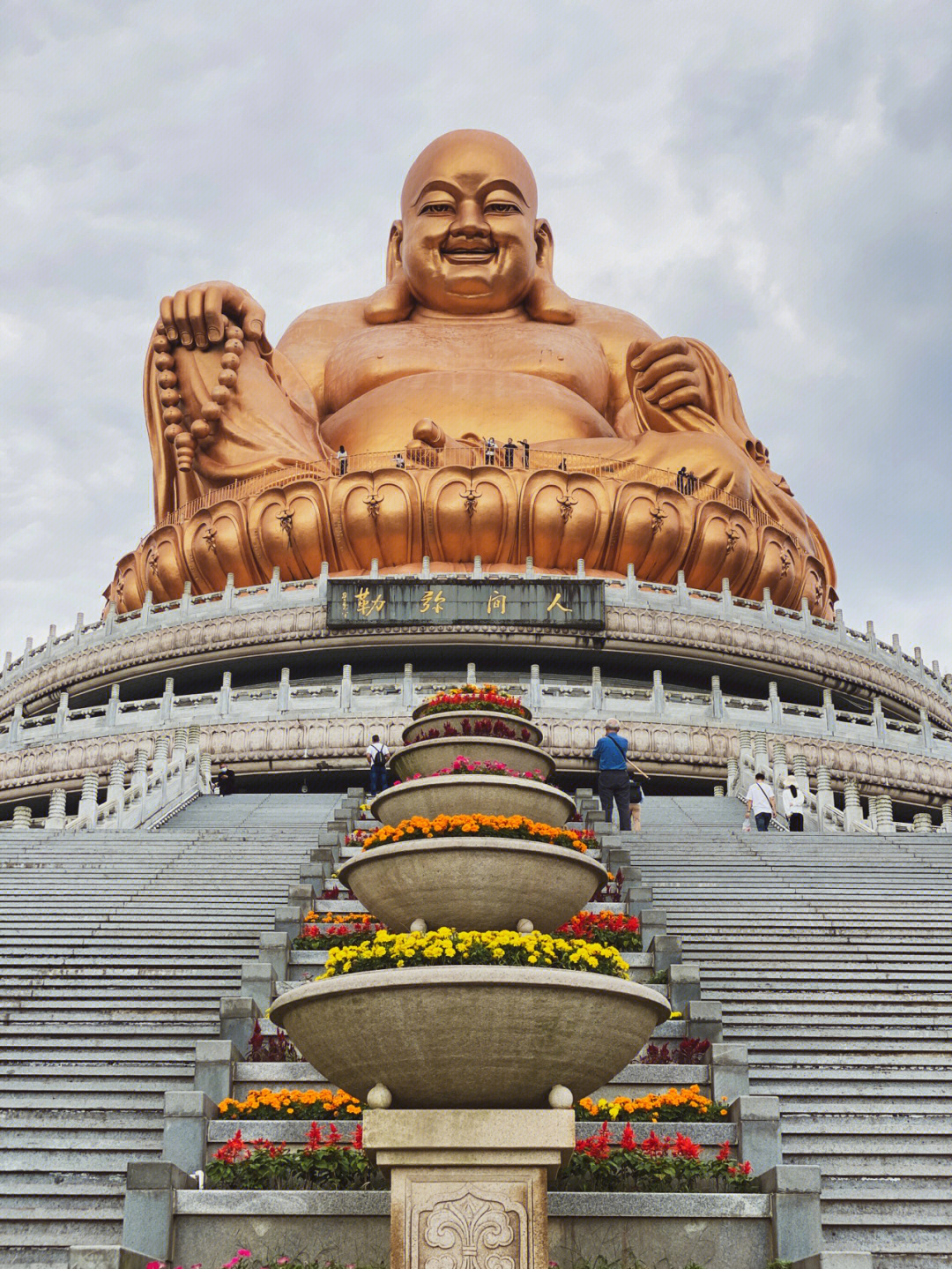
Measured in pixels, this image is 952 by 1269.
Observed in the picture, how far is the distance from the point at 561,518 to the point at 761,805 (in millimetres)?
9685

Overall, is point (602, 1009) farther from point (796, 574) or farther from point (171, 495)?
point (171, 495)

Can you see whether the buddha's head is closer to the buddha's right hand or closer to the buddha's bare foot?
the buddha's right hand

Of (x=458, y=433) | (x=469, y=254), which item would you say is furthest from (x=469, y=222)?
(x=458, y=433)

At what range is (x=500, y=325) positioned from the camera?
29.5 metres

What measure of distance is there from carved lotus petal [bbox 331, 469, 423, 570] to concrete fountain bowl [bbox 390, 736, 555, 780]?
11822 millimetres

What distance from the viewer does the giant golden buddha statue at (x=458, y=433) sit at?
23.8 meters

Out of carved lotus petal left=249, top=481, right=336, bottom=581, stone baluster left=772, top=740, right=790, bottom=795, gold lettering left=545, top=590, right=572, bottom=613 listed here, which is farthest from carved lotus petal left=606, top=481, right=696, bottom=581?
stone baluster left=772, top=740, right=790, bottom=795

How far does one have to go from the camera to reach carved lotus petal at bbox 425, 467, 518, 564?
2345 centimetres

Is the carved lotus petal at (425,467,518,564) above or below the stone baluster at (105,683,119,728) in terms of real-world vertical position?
above

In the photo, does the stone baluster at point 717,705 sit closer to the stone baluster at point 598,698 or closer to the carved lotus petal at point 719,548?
the stone baluster at point 598,698

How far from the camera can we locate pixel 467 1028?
17.0ft

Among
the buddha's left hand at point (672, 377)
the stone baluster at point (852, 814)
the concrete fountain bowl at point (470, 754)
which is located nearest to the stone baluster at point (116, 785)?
the concrete fountain bowl at point (470, 754)

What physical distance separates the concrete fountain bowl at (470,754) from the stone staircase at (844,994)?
118 cm

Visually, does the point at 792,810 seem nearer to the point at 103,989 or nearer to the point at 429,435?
the point at 103,989
